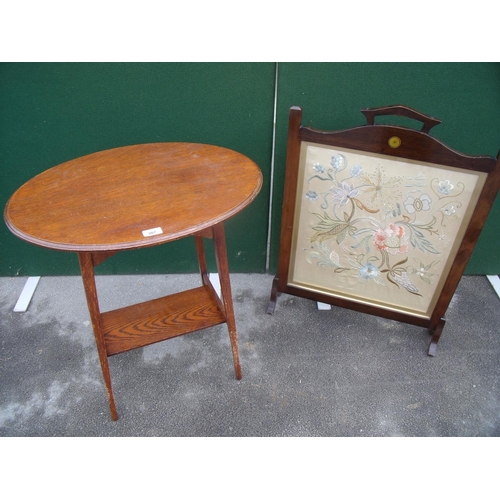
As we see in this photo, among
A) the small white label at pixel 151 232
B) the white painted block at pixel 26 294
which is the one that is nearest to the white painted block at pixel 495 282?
the small white label at pixel 151 232

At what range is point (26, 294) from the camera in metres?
2.47

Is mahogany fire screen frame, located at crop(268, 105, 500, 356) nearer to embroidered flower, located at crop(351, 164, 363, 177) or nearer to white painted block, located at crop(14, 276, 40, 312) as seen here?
embroidered flower, located at crop(351, 164, 363, 177)

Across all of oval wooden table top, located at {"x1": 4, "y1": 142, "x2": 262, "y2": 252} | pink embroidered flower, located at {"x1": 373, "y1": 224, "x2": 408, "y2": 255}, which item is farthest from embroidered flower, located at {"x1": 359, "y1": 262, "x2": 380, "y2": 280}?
oval wooden table top, located at {"x1": 4, "y1": 142, "x2": 262, "y2": 252}

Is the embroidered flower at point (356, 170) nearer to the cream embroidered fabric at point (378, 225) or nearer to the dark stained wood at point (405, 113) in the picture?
the cream embroidered fabric at point (378, 225)

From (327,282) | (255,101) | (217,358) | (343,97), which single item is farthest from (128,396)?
(343,97)

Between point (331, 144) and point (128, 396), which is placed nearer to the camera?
point (331, 144)

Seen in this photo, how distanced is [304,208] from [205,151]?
0.53 meters

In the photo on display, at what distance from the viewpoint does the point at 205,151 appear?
5.90 feet

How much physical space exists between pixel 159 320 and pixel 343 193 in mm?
991

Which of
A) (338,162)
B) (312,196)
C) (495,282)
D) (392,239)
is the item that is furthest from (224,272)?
(495,282)

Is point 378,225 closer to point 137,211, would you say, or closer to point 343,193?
point 343,193

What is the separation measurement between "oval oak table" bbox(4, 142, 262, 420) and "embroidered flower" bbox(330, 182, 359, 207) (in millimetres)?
438

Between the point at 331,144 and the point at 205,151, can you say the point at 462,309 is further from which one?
the point at 205,151

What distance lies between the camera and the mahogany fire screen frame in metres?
1.71
